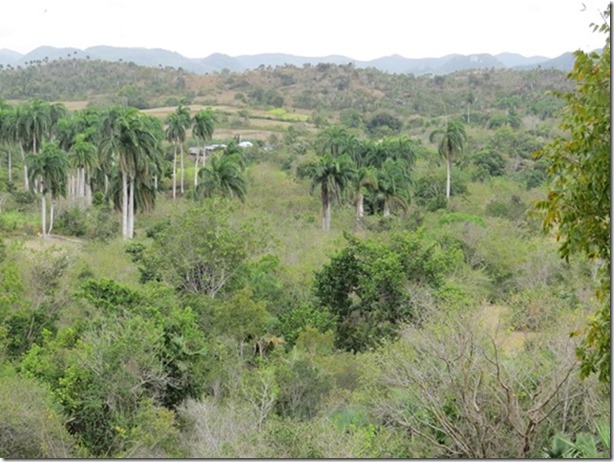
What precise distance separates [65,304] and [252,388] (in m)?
5.93

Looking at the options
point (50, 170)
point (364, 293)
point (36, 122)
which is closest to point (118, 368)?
point (364, 293)

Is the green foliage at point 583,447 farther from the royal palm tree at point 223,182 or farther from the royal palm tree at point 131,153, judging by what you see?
the royal palm tree at point 223,182

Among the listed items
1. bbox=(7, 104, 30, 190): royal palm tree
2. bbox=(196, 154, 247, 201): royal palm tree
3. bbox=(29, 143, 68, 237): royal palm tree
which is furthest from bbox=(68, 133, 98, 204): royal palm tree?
bbox=(196, 154, 247, 201): royal palm tree

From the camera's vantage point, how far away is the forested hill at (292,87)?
271 feet

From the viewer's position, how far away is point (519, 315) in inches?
549

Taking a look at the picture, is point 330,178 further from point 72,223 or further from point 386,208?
point 72,223

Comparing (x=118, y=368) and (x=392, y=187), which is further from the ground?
(x=118, y=368)

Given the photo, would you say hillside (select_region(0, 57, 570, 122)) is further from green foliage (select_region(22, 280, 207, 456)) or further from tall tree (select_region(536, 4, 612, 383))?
tall tree (select_region(536, 4, 612, 383))

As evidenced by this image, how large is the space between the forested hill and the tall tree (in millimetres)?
70191

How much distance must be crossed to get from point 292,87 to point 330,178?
6896 cm

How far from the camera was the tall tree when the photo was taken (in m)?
4.40

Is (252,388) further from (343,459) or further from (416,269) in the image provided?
(416,269)

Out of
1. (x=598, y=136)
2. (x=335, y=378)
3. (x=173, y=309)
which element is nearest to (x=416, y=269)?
(x=335, y=378)

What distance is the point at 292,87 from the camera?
322 feet
